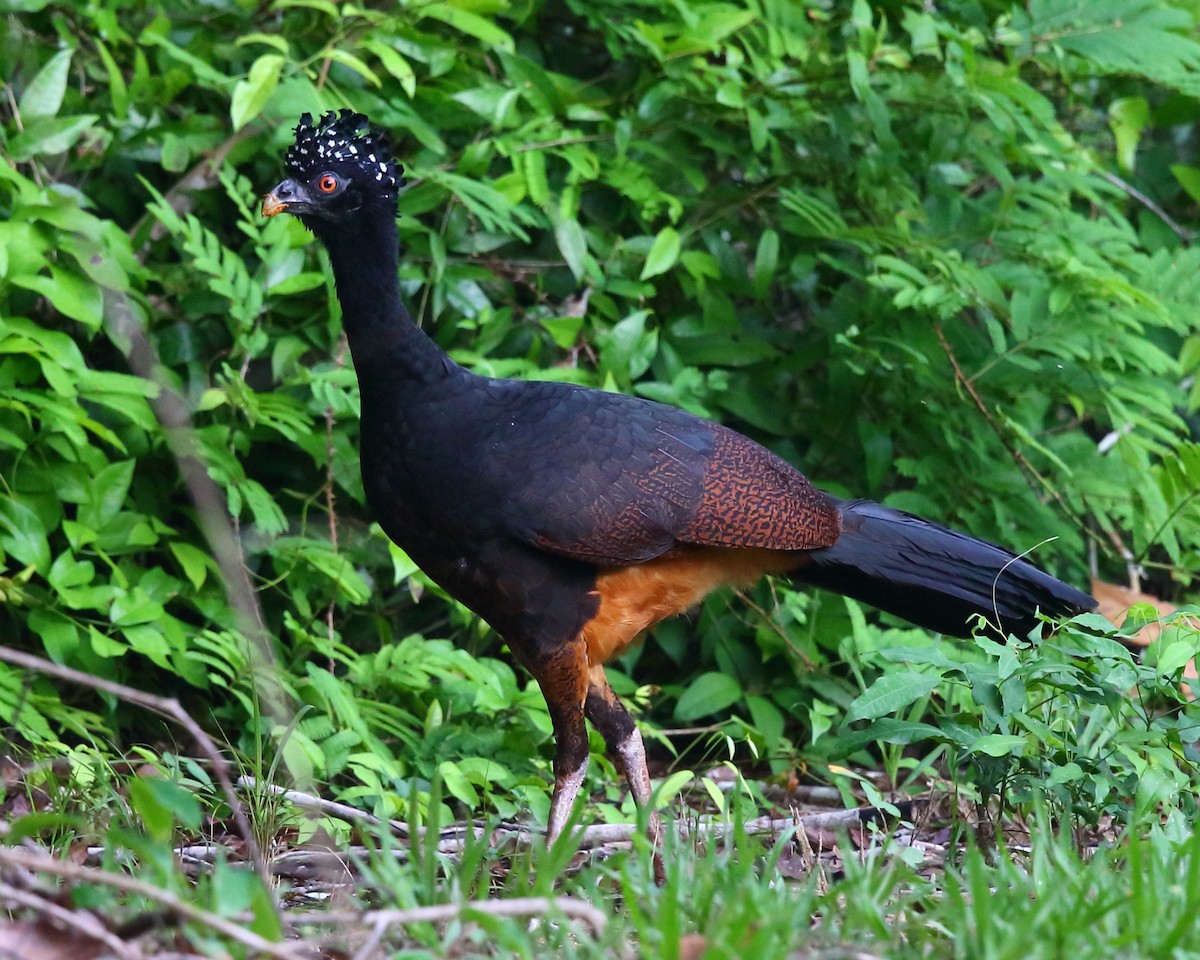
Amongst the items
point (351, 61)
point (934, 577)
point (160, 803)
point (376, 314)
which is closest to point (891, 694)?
point (934, 577)

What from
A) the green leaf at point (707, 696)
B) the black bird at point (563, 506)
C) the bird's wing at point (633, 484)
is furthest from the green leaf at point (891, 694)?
the green leaf at point (707, 696)

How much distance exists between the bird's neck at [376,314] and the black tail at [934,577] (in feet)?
4.60

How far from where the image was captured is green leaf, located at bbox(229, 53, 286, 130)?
15.5 ft

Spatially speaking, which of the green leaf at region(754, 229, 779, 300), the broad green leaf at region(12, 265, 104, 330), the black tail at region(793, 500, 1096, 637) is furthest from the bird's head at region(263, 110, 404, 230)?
the green leaf at region(754, 229, 779, 300)

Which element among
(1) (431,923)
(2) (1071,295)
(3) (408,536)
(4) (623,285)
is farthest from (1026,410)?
(1) (431,923)

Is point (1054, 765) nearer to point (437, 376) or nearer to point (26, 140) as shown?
point (437, 376)

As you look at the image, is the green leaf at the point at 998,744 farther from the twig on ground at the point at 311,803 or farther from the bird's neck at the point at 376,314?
the bird's neck at the point at 376,314

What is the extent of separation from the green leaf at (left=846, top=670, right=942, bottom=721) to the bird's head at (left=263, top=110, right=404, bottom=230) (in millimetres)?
1985

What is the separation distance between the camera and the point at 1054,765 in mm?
3594

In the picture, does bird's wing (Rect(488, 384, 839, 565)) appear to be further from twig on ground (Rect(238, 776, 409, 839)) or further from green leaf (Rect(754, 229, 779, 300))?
green leaf (Rect(754, 229, 779, 300))

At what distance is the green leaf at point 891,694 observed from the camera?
139 inches

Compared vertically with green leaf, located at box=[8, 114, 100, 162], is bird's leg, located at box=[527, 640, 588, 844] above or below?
below

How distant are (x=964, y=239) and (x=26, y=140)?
3642mm

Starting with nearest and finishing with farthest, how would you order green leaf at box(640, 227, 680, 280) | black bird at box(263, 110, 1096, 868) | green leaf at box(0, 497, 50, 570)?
black bird at box(263, 110, 1096, 868) < green leaf at box(0, 497, 50, 570) < green leaf at box(640, 227, 680, 280)
